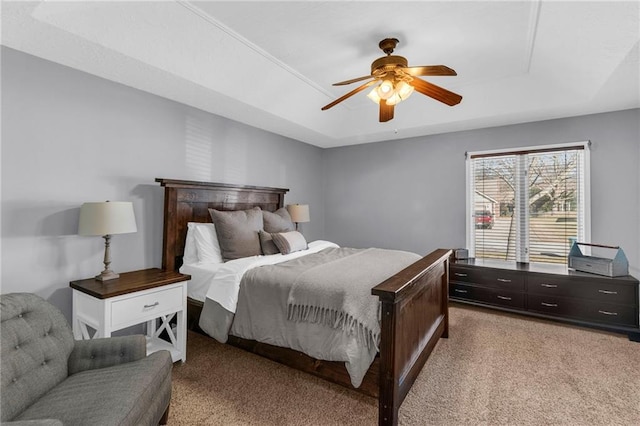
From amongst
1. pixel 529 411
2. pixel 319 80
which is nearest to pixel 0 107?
pixel 319 80

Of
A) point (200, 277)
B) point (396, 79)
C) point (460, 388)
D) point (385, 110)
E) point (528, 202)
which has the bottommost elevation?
point (460, 388)

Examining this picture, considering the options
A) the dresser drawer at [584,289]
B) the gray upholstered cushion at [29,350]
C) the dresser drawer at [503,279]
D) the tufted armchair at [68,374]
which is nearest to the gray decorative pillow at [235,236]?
the tufted armchair at [68,374]

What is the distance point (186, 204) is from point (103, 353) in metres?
1.72

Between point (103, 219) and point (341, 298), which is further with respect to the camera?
point (103, 219)

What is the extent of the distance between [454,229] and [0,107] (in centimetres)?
474

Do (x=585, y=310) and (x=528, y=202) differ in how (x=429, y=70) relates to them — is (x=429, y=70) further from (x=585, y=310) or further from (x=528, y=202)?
(x=585, y=310)

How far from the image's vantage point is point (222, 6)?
7.38ft

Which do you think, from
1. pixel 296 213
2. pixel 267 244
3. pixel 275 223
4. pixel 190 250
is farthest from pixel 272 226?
pixel 190 250

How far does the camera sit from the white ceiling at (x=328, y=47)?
210cm

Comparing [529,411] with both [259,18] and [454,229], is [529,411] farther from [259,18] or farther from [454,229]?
[259,18]

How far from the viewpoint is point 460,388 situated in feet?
7.16

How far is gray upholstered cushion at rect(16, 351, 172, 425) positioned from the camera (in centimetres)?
128

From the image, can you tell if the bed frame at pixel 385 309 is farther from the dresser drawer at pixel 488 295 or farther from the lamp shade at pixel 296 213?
the dresser drawer at pixel 488 295

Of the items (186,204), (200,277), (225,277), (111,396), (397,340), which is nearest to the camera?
(111,396)
